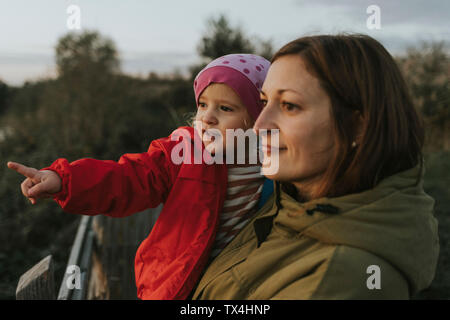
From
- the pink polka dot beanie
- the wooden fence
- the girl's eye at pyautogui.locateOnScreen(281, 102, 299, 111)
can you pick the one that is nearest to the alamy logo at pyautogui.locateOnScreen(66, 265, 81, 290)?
the wooden fence

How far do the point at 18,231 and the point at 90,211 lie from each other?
199 inches

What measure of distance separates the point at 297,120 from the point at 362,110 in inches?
8.5

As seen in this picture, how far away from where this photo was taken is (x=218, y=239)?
1.79 metres

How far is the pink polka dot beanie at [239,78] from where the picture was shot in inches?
73.3

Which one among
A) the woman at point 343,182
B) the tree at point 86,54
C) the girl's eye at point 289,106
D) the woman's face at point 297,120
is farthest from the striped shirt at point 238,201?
the tree at point 86,54

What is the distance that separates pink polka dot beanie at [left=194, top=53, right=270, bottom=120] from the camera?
1861 millimetres

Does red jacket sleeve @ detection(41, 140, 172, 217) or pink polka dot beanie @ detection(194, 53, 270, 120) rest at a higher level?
pink polka dot beanie @ detection(194, 53, 270, 120)

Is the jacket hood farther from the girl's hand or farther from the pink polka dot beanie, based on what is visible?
the girl's hand

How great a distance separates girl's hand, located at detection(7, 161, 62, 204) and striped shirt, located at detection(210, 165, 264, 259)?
74cm

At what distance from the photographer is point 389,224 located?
1147mm

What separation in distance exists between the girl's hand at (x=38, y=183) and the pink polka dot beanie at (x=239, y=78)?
0.79 m

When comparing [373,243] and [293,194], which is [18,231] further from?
[373,243]

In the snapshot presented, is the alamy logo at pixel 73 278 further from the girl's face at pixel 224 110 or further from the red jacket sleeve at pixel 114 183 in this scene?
the girl's face at pixel 224 110

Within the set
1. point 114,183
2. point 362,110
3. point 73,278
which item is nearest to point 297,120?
point 362,110
